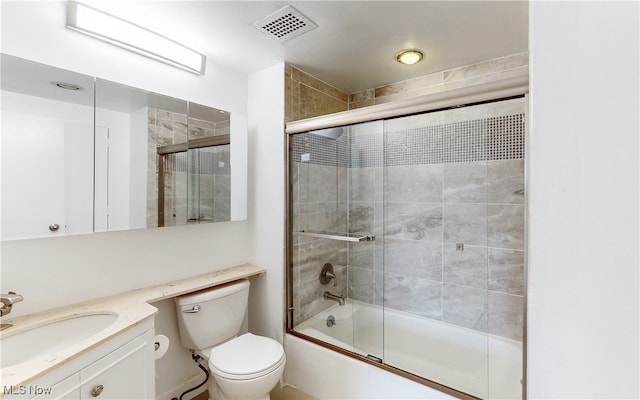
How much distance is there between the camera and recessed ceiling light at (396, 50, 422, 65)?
70.1 inches

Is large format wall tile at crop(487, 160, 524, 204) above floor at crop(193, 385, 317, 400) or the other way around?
above

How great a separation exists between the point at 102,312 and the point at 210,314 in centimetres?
56

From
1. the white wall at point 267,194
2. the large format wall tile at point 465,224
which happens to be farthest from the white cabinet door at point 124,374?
the large format wall tile at point 465,224

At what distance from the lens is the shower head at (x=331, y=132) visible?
6.26ft

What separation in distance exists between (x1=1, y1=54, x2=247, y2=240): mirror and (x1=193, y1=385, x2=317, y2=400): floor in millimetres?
1125

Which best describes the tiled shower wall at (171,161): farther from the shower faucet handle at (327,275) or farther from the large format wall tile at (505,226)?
the large format wall tile at (505,226)

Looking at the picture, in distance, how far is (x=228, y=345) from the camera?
165cm

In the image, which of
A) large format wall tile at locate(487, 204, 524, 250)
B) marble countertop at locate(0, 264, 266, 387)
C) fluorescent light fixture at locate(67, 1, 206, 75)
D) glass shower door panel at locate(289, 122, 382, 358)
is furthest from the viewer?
glass shower door panel at locate(289, 122, 382, 358)

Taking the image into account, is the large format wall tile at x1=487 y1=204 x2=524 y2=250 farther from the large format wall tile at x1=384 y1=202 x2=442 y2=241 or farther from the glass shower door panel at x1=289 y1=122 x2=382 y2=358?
the glass shower door panel at x1=289 y1=122 x2=382 y2=358

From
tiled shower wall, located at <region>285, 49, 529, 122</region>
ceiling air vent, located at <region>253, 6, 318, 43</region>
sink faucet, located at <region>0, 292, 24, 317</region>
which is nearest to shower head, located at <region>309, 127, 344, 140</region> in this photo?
tiled shower wall, located at <region>285, 49, 529, 122</region>

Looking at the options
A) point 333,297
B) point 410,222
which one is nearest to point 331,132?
point 410,222

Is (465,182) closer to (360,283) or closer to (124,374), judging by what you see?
(360,283)

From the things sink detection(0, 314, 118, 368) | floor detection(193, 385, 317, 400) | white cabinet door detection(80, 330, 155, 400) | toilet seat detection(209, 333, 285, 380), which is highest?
sink detection(0, 314, 118, 368)

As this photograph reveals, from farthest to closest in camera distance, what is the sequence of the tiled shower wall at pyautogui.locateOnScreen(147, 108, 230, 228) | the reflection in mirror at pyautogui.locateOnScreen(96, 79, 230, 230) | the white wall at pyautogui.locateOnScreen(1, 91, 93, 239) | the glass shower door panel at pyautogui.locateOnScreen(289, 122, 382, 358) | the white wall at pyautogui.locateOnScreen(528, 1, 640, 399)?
the glass shower door panel at pyautogui.locateOnScreen(289, 122, 382, 358) < the tiled shower wall at pyautogui.locateOnScreen(147, 108, 230, 228) < the reflection in mirror at pyautogui.locateOnScreen(96, 79, 230, 230) < the white wall at pyautogui.locateOnScreen(1, 91, 93, 239) < the white wall at pyautogui.locateOnScreen(528, 1, 640, 399)
